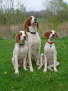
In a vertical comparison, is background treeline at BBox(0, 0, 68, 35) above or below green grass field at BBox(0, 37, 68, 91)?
above

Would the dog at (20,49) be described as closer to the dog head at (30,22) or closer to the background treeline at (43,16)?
the dog head at (30,22)

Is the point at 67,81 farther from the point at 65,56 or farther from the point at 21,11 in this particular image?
the point at 21,11

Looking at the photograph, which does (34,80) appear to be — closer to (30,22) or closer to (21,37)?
(21,37)

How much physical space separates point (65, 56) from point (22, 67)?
2075 mm

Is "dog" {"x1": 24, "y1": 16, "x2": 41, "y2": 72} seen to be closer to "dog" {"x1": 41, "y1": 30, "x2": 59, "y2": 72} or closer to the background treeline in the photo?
"dog" {"x1": 41, "y1": 30, "x2": 59, "y2": 72}

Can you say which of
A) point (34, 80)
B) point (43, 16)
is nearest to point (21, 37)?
point (34, 80)

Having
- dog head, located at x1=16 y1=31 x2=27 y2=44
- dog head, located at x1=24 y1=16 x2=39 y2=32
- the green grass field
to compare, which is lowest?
the green grass field

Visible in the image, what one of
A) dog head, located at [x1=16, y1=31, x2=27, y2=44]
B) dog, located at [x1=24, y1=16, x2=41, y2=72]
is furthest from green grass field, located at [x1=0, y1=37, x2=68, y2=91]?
dog head, located at [x1=16, y1=31, x2=27, y2=44]

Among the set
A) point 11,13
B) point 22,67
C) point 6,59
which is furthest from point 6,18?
point 22,67

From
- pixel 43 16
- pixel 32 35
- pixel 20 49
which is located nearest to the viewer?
pixel 20 49

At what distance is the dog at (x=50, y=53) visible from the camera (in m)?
6.94

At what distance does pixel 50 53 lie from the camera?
7.10 m

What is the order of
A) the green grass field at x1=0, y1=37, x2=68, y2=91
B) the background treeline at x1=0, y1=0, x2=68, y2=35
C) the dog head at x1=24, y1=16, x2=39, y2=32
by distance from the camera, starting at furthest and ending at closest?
the background treeline at x1=0, y1=0, x2=68, y2=35
the dog head at x1=24, y1=16, x2=39, y2=32
the green grass field at x1=0, y1=37, x2=68, y2=91

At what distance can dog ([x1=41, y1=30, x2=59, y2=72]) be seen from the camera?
273 inches
